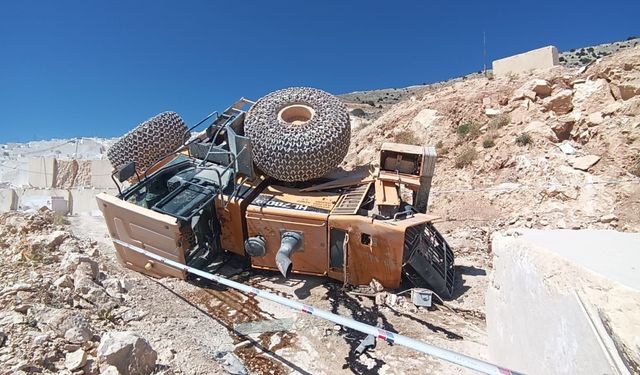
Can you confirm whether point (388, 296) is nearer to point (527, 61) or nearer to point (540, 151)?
point (540, 151)

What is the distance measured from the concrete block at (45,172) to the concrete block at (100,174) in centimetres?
181

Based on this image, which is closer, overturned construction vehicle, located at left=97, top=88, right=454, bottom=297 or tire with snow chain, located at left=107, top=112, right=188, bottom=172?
overturned construction vehicle, located at left=97, top=88, right=454, bottom=297

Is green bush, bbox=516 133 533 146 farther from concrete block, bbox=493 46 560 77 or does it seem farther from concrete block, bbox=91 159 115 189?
concrete block, bbox=91 159 115 189

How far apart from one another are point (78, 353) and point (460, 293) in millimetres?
5316

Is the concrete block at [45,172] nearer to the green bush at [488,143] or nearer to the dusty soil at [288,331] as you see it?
the dusty soil at [288,331]

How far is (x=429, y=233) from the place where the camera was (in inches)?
275

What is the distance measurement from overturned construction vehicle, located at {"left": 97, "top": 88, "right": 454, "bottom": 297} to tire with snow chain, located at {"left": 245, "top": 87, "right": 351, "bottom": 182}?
0.02m

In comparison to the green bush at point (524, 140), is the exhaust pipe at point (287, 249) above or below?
below

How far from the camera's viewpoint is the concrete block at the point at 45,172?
2111 centimetres

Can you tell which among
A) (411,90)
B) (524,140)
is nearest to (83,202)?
(524,140)

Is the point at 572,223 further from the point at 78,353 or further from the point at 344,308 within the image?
the point at 78,353

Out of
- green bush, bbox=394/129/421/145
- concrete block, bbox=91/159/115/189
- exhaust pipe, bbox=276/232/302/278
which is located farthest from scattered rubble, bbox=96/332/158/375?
concrete block, bbox=91/159/115/189

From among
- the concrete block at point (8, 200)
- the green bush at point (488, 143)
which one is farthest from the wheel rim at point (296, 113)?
the concrete block at point (8, 200)

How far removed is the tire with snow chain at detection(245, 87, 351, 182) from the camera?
272 inches
